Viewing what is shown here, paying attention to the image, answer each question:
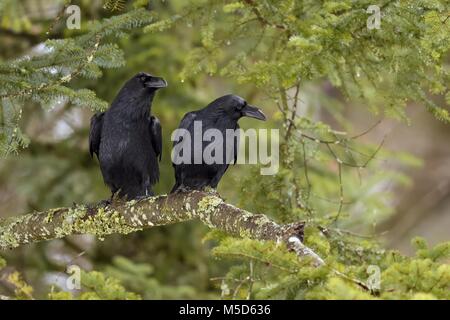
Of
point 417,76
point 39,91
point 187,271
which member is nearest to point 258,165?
point 417,76

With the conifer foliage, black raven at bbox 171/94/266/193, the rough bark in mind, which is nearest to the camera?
the conifer foliage

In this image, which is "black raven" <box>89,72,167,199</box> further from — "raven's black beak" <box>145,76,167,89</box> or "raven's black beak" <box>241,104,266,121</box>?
"raven's black beak" <box>241,104,266,121</box>

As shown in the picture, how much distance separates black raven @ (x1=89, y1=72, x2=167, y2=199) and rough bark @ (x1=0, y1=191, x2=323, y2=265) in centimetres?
72

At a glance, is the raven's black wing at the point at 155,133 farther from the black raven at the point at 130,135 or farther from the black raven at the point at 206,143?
the black raven at the point at 206,143

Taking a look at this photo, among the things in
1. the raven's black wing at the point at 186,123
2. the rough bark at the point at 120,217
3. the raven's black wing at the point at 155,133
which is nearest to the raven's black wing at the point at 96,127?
the raven's black wing at the point at 155,133

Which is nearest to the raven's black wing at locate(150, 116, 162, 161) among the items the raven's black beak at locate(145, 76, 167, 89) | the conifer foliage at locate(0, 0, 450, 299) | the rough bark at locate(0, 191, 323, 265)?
the raven's black beak at locate(145, 76, 167, 89)

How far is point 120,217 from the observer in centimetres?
541

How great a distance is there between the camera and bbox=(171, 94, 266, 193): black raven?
629 centimetres

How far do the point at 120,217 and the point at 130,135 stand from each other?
114 centimetres

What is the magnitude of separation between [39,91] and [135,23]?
922mm

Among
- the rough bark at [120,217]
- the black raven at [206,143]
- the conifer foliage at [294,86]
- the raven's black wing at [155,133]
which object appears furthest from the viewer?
the raven's black wing at [155,133]

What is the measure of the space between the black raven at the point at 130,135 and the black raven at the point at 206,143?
0.27m

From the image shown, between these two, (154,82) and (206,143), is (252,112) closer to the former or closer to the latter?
(206,143)

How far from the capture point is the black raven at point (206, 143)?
6285 millimetres
